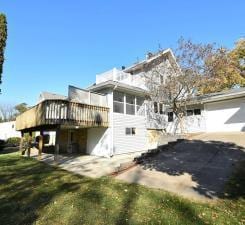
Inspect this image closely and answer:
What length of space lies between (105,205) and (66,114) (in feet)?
25.1

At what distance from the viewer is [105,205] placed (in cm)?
538

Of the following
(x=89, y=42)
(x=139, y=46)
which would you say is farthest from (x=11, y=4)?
(x=139, y=46)

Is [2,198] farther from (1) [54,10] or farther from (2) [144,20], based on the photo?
(2) [144,20]

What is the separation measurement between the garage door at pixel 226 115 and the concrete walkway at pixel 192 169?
15.8 feet

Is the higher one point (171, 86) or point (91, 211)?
point (171, 86)

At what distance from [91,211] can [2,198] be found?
2.97m

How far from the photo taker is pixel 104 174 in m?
8.80

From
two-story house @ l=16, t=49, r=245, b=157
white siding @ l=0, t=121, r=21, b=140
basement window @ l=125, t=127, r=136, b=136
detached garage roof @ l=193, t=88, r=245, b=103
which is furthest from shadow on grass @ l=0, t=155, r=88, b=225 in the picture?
white siding @ l=0, t=121, r=21, b=140

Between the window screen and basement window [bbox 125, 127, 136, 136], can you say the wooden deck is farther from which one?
the window screen

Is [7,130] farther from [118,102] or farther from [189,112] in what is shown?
[189,112]

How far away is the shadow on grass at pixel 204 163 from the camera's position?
664cm

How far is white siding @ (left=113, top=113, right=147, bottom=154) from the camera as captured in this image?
14805mm

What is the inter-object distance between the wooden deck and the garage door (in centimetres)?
994

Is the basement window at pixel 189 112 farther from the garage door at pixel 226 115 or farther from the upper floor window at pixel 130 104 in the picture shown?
the upper floor window at pixel 130 104
